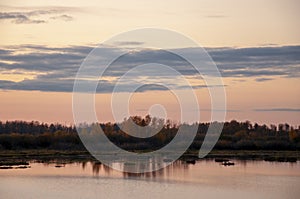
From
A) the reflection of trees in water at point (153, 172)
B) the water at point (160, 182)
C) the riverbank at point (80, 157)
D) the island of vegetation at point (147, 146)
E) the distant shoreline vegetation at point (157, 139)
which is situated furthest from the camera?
the distant shoreline vegetation at point (157, 139)

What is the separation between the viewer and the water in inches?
941

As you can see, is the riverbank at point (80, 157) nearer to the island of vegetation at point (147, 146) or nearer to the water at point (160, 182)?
the island of vegetation at point (147, 146)

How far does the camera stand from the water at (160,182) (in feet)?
78.4

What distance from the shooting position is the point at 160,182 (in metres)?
27.6

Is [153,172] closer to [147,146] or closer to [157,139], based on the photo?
[147,146]

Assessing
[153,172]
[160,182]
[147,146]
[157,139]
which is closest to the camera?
[160,182]

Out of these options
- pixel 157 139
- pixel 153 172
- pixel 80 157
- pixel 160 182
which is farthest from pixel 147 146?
pixel 160 182

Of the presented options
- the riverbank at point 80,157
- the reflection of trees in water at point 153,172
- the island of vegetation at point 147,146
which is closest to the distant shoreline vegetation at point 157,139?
the island of vegetation at point 147,146

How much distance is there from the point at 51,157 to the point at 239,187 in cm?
1803

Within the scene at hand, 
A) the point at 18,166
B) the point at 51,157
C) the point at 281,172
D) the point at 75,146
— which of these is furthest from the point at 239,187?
the point at 75,146

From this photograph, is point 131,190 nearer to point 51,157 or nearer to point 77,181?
point 77,181

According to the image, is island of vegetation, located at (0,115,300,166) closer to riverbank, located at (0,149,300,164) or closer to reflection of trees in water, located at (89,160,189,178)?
riverbank, located at (0,149,300,164)

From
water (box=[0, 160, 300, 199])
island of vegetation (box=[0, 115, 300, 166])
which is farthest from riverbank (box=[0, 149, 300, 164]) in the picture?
water (box=[0, 160, 300, 199])

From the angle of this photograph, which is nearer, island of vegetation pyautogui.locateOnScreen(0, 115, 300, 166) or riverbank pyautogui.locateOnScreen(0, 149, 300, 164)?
riverbank pyautogui.locateOnScreen(0, 149, 300, 164)
